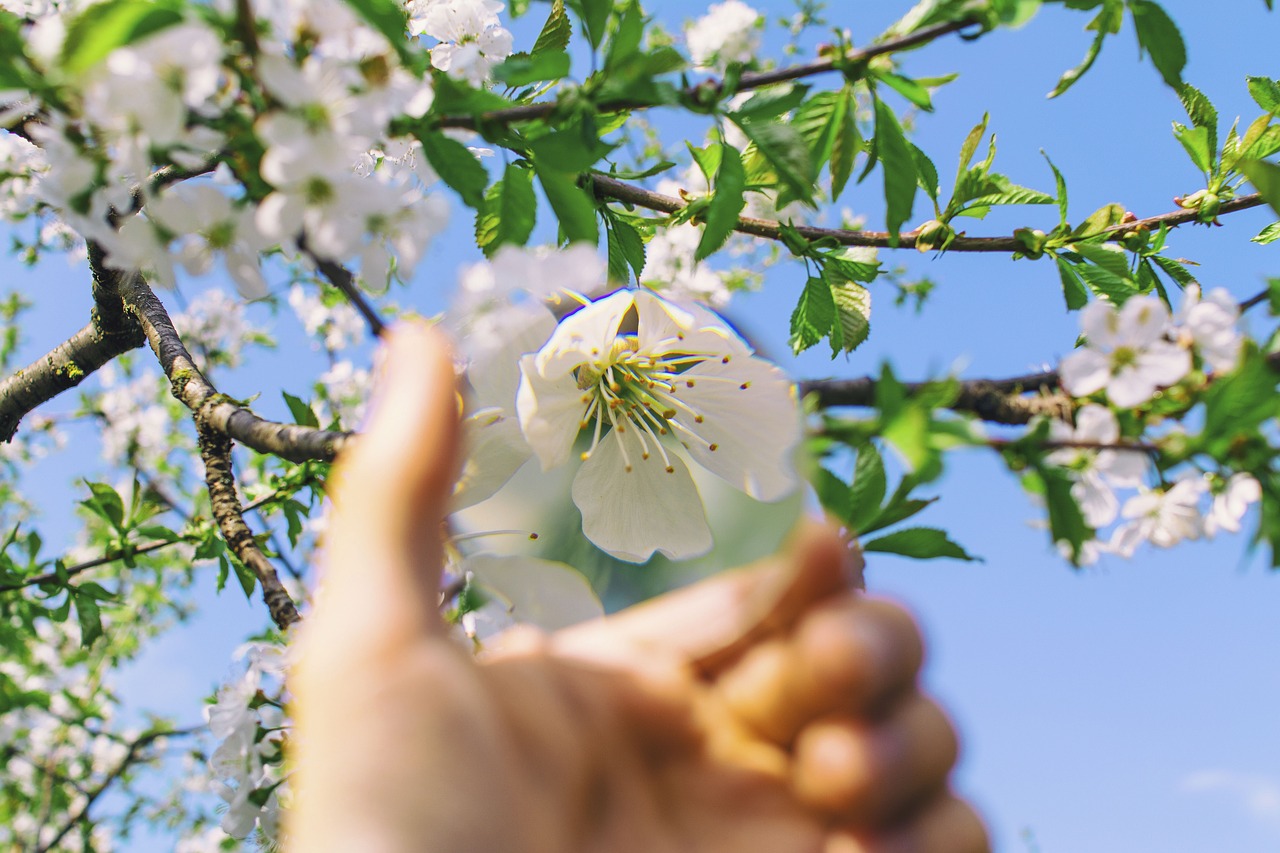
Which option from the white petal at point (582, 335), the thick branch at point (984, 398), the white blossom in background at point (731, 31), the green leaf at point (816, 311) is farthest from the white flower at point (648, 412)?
the white blossom in background at point (731, 31)

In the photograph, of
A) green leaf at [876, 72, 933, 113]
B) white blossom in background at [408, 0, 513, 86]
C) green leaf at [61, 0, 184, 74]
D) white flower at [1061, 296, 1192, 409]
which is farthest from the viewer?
white blossom in background at [408, 0, 513, 86]

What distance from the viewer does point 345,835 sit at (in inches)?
18.2

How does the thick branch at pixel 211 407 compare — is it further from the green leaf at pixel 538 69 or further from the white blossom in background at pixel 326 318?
the white blossom in background at pixel 326 318

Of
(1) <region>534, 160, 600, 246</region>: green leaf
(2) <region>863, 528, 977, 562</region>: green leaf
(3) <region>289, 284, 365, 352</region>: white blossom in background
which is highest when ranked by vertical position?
(1) <region>534, 160, 600, 246</region>: green leaf

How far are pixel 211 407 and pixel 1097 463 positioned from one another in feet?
3.87

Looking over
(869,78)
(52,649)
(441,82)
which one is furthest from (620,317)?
(52,649)

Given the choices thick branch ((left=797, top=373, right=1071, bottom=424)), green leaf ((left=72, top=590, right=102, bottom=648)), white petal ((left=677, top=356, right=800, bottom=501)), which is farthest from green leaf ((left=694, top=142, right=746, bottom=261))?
green leaf ((left=72, top=590, right=102, bottom=648))

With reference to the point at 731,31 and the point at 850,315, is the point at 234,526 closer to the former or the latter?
the point at 850,315

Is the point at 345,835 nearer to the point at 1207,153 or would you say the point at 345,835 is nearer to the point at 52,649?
the point at 1207,153

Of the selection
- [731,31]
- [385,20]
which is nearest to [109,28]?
[385,20]

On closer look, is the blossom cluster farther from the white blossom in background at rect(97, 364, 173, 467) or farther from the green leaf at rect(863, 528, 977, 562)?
the white blossom in background at rect(97, 364, 173, 467)

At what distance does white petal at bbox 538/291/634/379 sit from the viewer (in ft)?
2.94

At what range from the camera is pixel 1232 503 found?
30.1 inches

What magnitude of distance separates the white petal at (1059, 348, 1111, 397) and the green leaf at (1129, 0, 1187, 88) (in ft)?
1.48
